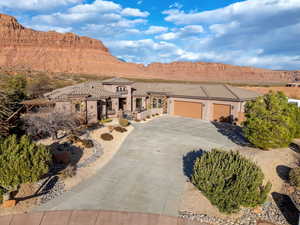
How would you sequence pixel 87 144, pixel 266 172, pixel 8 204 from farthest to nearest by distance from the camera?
pixel 87 144, pixel 266 172, pixel 8 204

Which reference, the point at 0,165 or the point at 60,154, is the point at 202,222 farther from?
the point at 60,154

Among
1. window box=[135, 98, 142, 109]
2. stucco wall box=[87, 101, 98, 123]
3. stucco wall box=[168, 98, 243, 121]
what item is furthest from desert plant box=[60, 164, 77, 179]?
window box=[135, 98, 142, 109]

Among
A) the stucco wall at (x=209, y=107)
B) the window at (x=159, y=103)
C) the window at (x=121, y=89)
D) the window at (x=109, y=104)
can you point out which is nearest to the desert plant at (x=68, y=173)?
the window at (x=109, y=104)

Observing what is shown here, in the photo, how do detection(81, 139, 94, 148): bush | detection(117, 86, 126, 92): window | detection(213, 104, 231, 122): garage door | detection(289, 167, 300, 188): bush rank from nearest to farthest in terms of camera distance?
detection(289, 167, 300, 188): bush, detection(81, 139, 94, 148): bush, detection(213, 104, 231, 122): garage door, detection(117, 86, 126, 92): window

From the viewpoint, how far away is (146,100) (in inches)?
1099

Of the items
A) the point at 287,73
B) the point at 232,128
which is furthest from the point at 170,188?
the point at 287,73

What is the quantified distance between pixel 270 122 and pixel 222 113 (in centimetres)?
Answer: 995

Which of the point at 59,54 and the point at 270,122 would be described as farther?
the point at 59,54

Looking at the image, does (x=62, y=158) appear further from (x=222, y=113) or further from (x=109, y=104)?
(x=222, y=113)

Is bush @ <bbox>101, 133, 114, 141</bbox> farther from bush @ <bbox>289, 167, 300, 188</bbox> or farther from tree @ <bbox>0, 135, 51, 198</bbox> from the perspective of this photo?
bush @ <bbox>289, 167, 300, 188</bbox>

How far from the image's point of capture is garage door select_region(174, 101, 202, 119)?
23.8 meters

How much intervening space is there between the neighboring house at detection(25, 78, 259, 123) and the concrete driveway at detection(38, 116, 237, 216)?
5.75 metres

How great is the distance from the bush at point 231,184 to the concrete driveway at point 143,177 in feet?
5.07

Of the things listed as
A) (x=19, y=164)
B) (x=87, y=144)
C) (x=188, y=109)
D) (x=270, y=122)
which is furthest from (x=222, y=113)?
(x=19, y=164)
